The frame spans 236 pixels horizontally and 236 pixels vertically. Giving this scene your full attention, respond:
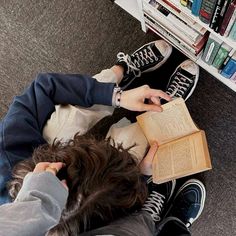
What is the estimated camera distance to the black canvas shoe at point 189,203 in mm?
1218

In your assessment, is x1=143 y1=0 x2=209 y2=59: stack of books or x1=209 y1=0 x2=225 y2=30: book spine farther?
x1=143 y1=0 x2=209 y2=59: stack of books

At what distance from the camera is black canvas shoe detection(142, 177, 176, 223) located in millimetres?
1197

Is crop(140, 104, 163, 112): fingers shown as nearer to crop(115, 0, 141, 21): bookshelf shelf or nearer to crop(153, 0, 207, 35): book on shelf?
crop(153, 0, 207, 35): book on shelf

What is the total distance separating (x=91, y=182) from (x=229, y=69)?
23.7 inches

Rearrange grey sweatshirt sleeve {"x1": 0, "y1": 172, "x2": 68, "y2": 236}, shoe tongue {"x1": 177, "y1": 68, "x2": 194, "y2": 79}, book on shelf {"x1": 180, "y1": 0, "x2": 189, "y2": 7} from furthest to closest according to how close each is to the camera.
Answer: shoe tongue {"x1": 177, "y1": 68, "x2": 194, "y2": 79}
book on shelf {"x1": 180, "y1": 0, "x2": 189, "y2": 7}
grey sweatshirt sleeve {"x1": 0, "y1": 172, "x2": 68, "y2": 236}

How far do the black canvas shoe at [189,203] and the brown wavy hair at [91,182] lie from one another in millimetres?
383

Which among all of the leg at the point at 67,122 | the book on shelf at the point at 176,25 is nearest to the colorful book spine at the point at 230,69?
the book on shelf at the point at 176,25

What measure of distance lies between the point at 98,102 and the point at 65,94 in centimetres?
10

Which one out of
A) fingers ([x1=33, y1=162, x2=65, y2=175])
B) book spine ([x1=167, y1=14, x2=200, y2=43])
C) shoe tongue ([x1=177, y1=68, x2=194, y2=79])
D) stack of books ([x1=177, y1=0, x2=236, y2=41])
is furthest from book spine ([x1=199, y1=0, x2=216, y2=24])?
fingers ([x1=33, y1=162, x2=65, y2=175])

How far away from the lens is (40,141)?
3.33ft

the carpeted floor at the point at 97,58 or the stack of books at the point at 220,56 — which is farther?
the carpeted floor at the point at 97,58

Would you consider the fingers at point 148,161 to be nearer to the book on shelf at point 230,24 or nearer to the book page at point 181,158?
the book page at point 181,158

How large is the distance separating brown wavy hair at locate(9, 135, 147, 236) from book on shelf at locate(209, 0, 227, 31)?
40cm

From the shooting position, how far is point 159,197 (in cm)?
122
